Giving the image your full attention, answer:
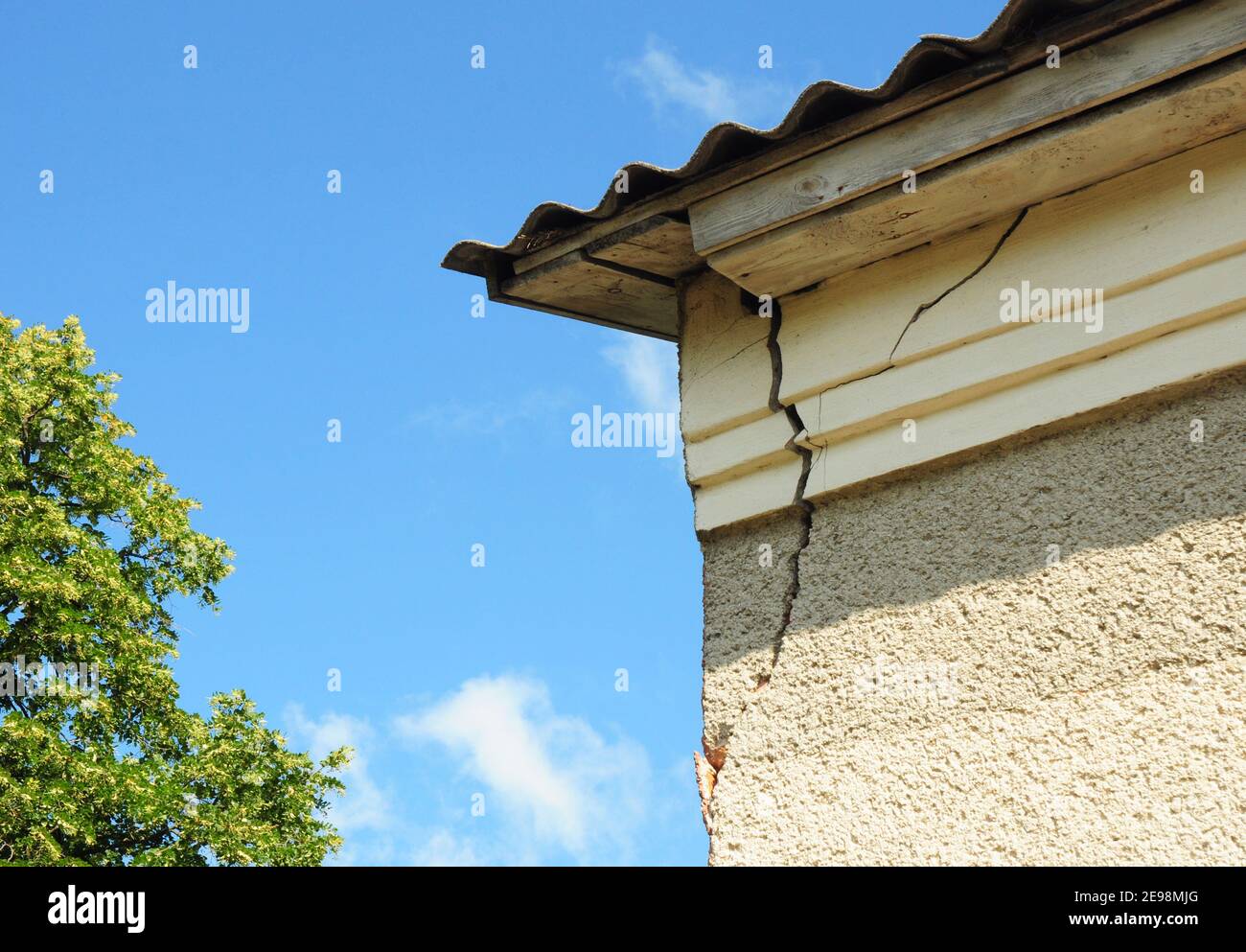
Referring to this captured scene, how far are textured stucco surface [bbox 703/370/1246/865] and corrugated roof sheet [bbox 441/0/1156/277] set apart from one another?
0.88 metres

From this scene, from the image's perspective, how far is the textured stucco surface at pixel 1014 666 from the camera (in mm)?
2832

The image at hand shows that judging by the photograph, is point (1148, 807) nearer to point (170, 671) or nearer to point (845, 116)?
point (845, 116)

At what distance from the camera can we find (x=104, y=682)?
13.3 meters

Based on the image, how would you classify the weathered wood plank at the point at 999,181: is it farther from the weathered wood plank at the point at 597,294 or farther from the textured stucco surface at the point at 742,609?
the textured stucco surface at the point at 742,609

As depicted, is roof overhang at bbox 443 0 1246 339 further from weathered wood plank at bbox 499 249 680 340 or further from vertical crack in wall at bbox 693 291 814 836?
vertical crack in wall at bbox 693 291 814 836

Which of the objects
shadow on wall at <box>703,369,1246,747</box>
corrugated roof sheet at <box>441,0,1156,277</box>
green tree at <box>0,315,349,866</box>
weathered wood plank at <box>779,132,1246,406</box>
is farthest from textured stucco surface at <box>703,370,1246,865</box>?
green tree at <box>0,315,349,866</box>

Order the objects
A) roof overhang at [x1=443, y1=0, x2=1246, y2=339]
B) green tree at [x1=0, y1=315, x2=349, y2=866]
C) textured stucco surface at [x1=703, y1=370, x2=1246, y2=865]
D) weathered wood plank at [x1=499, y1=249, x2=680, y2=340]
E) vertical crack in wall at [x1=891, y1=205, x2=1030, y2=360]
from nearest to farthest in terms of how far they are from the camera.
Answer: textured stucco surface at [x1=703, y1=370, x2=1246, y2=865] → roof overhang at [x1=443, y1=0, x2=1246, y2=339] → vertical crack in wall at [x1=891, y1=205, x2=1030, y2=360] → weathered wood plank at [x1=499, y1=249, x2=680, y2=340] → green tree at [x1=0, y1=315, x2=349, y2=866]

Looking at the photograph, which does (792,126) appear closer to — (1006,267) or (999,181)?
(999,181)

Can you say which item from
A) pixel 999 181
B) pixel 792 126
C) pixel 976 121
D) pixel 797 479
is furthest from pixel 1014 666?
pixel 792 126

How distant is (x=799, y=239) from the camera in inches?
136

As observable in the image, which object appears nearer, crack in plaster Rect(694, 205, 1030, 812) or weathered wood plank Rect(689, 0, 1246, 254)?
weathered wood plank Rect(689, 0, 1246, 254)

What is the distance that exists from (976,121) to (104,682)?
39.5 ft

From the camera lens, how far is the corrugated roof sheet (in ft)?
10.0
